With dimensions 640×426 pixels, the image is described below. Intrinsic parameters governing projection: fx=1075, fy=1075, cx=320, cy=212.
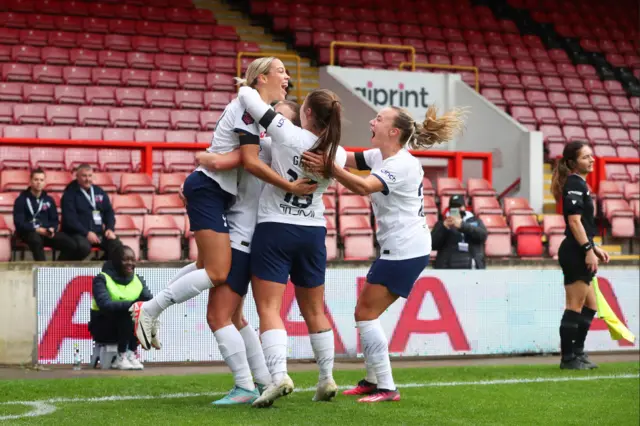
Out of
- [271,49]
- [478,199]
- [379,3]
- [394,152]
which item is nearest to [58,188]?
[478,199]

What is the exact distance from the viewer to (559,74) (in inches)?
863

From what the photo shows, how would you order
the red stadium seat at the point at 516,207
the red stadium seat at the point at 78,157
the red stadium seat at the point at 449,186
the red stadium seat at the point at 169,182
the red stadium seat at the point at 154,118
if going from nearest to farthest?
the red stadium seat at the point at 169,182 → the red stadium seat at the point at 78,157 → the red stadium seat at the point at 449,186 → the red stadium seat at the point at 516,207 → the red stadium seat at the point at 154,118

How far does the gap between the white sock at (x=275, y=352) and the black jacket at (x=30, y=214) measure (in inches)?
218

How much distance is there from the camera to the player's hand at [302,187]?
606 cm

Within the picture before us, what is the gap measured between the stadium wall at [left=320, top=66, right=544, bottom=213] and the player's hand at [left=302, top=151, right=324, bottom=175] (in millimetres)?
10136

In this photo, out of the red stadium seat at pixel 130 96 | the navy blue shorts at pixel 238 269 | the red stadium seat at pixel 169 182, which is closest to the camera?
the navy blue shorts at pixel 238 269

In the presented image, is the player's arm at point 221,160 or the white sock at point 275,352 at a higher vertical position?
the player's arm at point 221,160

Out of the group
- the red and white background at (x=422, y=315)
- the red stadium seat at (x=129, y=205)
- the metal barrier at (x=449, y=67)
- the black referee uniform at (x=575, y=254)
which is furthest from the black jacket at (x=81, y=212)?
the metal barrier at (x=449, y=67)

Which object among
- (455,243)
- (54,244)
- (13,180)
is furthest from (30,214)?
(455,243)

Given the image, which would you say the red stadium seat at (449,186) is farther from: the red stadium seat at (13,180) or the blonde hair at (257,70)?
the blonde hair at (257,70)

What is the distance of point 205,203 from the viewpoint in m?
6.16

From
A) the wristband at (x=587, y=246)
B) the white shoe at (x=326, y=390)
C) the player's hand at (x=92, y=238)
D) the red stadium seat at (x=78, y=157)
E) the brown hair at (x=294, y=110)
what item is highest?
the red stadium seat at (x=78, y=157)

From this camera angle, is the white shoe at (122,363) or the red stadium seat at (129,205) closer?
the white shoe at (122,363)

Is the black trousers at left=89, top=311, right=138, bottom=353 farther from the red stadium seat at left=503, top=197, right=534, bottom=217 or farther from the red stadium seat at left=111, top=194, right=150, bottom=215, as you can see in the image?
the red stadium seat at left=503, top=197, right=534, bottom=217
